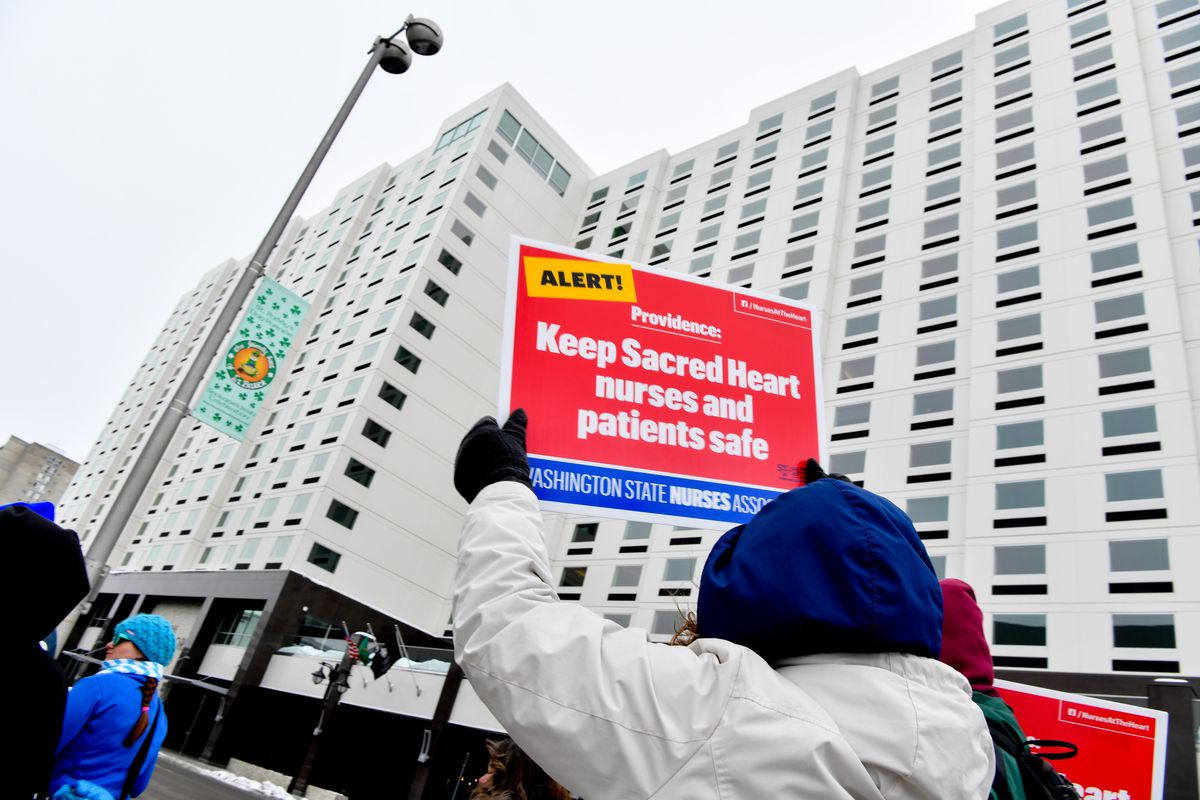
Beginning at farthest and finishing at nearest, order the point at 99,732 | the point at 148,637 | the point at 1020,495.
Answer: the point at 1020,495 → the point at 148,637 → the point at 99,732

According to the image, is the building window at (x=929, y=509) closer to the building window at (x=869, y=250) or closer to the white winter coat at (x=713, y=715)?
the building window at (x=869, y=250)

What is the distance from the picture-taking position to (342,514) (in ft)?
112

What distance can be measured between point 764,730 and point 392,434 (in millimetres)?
37381

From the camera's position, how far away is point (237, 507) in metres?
39.0

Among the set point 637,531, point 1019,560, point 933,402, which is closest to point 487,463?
point 1019,560

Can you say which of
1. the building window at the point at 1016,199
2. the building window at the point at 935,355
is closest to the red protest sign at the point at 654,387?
the building window at the point at 935,355

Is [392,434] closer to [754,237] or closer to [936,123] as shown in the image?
[754,237]

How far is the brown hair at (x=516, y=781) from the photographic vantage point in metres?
2.43

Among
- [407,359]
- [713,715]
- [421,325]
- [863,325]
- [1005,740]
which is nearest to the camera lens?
[713,715]

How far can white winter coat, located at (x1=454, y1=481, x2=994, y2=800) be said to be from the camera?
1125mm

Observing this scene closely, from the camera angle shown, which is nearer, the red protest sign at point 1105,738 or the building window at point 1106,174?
the red protest sign at point 1105,738

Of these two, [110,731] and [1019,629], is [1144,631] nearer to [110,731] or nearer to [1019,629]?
[1019,629]

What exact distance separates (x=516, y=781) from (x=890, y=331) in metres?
32.2

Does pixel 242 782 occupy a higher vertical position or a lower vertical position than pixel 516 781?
lower
